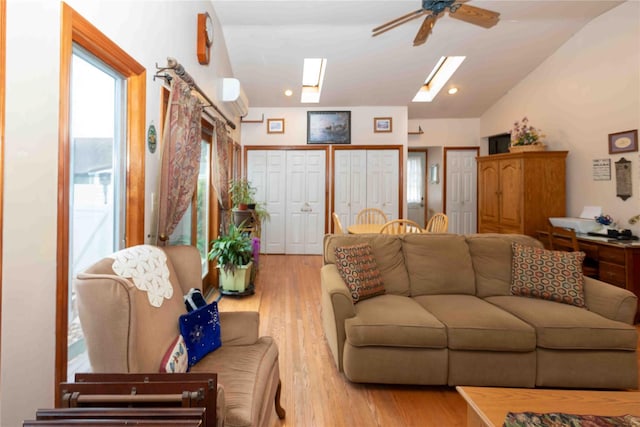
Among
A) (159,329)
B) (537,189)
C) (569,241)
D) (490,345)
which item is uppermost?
(537,189)

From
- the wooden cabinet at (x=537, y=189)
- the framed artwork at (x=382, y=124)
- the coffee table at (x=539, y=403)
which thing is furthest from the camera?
the framed artwork at (x=382, y=124)

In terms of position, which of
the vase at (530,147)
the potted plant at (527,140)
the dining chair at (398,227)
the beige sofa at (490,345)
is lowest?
the beige sofa at (490,345)

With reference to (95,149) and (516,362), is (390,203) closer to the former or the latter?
(516,362)

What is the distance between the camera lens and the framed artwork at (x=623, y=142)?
11.7 feet

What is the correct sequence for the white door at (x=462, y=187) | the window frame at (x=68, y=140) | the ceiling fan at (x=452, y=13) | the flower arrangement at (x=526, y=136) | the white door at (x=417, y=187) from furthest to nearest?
the white door at (x=417, y=187), the white door at (x=462, y=187), the flower arrangement at (x=526, y=136), the ceiling fan at (x=452, y=13), the window frame at (x=68, y=140)

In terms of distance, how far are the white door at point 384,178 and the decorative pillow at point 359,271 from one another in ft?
12.5

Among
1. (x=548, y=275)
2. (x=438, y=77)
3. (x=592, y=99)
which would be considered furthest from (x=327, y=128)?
(x=548, y=275)

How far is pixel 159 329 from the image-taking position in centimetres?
138

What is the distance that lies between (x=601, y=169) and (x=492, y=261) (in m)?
2.80

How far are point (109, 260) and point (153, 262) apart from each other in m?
0.23

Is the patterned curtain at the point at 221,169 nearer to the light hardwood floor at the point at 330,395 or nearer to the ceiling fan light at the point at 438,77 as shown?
the light hardwood floor at the point at 330,395

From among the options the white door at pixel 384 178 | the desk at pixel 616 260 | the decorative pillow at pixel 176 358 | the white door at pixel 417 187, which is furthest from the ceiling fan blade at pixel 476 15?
the white door at pixel 417 187

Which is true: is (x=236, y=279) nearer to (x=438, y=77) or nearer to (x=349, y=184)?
(x=349, y=184)

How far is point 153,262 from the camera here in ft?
5.09
